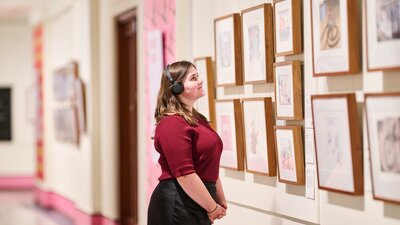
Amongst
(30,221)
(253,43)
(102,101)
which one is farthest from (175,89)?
(30,221)

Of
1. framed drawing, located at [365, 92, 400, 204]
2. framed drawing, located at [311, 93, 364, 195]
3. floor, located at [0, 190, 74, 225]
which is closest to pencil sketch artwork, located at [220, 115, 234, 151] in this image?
framed drawing, located at [311, 93, 364, 195]

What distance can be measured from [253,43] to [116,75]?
3.45 m

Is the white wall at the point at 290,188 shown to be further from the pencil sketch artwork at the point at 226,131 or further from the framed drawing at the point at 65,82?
the framed drawing at the point at 65,82

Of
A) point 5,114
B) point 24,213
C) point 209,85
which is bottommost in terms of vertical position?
point 24,213

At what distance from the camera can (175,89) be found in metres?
3.42

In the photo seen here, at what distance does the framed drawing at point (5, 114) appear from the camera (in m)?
14.1

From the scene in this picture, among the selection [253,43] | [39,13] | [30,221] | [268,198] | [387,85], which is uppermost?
[39,13]

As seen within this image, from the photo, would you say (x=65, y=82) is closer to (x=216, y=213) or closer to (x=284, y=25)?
(x=284, y=25)

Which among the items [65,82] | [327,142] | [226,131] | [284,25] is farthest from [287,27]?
[65,82]

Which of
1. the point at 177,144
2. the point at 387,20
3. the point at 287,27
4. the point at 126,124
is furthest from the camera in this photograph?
the point at 126,124

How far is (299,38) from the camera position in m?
3.50

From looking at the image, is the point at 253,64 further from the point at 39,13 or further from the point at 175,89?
the point at 39,13

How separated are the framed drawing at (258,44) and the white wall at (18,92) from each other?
10.3m

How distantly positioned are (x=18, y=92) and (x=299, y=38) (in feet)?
37.8
